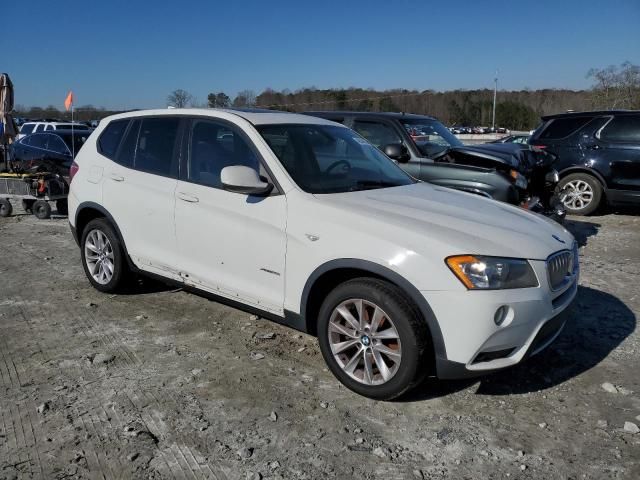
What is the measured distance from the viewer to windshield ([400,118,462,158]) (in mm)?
7493

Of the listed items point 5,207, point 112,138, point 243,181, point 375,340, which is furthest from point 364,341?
point 5,207

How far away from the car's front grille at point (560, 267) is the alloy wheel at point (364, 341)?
39.4 inches

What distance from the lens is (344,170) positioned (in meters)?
4.08

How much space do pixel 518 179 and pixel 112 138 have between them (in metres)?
4.71

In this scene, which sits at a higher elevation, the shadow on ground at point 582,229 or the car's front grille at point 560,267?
the car's front grille at point 560,267

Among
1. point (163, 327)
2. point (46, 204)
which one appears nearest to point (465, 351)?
point (163, 327)

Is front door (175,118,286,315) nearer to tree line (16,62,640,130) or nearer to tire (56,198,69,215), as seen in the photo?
tire (56,198,69,215)

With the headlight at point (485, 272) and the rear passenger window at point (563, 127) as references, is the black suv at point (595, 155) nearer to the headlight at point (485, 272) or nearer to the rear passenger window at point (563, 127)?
the rear passenger window at point (563, 127)

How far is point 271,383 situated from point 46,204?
25.5 ft

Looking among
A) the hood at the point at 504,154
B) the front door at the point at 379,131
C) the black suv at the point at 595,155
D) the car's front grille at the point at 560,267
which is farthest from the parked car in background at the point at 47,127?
the car's front grille at the point at 560,267

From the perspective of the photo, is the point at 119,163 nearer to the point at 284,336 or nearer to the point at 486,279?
the point at 284,336

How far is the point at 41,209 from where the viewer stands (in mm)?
9688

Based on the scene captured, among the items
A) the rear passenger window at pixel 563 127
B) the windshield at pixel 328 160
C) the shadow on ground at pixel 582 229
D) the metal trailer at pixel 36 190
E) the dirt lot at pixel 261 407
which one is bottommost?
the dirt lot at pixel 261 407

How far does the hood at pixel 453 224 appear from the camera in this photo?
3064mm
